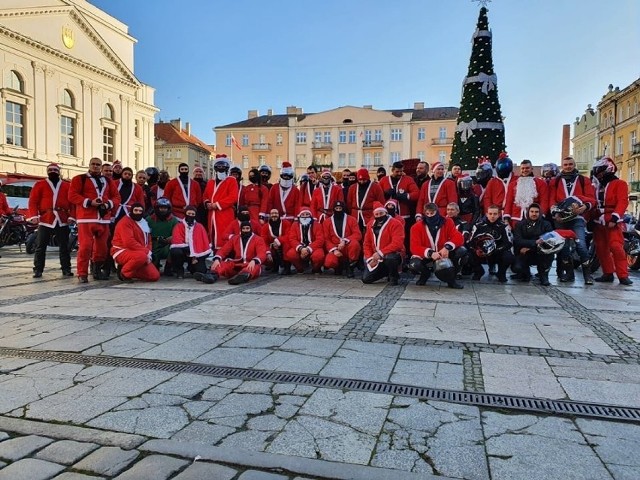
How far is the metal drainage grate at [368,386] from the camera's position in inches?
125

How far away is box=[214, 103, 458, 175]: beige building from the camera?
68562 millimetres

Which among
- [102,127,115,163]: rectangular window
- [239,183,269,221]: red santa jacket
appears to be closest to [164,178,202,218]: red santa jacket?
[239,183,269,221]: red santa jacket

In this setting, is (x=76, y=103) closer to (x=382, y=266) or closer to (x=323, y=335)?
(x=382, y=266)

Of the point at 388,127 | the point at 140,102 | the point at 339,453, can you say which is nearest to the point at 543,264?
the point at 339,453

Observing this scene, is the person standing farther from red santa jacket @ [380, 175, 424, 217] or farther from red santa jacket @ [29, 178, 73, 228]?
red santa jacket @ [380, 175, 424, 217]

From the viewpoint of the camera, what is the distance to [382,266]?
343 inches

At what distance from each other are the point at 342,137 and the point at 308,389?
70.4 meters

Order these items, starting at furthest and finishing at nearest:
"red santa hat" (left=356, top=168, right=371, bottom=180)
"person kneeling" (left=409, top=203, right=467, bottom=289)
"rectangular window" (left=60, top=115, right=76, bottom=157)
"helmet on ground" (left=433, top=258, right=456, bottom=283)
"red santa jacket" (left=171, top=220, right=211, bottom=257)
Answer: "rectangular window" (left=60, top=115, right=76, bottom=157) → "red santa hat" (left=356, top=168, right=371, bottom=180) → "red santa jacket" (left=171, top=220, right=211, bottom=257) → "person kneeling" (left=409, top=203, right=467, bottom=289) → "helmet on ground" (left=433, top=258, right=456, bottom=283)

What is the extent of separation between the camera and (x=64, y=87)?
3969 centimetres

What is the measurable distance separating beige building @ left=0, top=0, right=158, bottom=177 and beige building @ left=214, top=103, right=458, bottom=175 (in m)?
24.3

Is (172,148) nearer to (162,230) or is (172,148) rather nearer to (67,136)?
(67,136)

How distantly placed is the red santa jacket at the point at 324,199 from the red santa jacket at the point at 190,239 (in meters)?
2.29

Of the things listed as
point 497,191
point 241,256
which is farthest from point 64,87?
point 497,191

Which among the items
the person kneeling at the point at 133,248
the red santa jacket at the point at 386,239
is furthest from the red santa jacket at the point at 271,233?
the person kneeling at the point at 133,248
